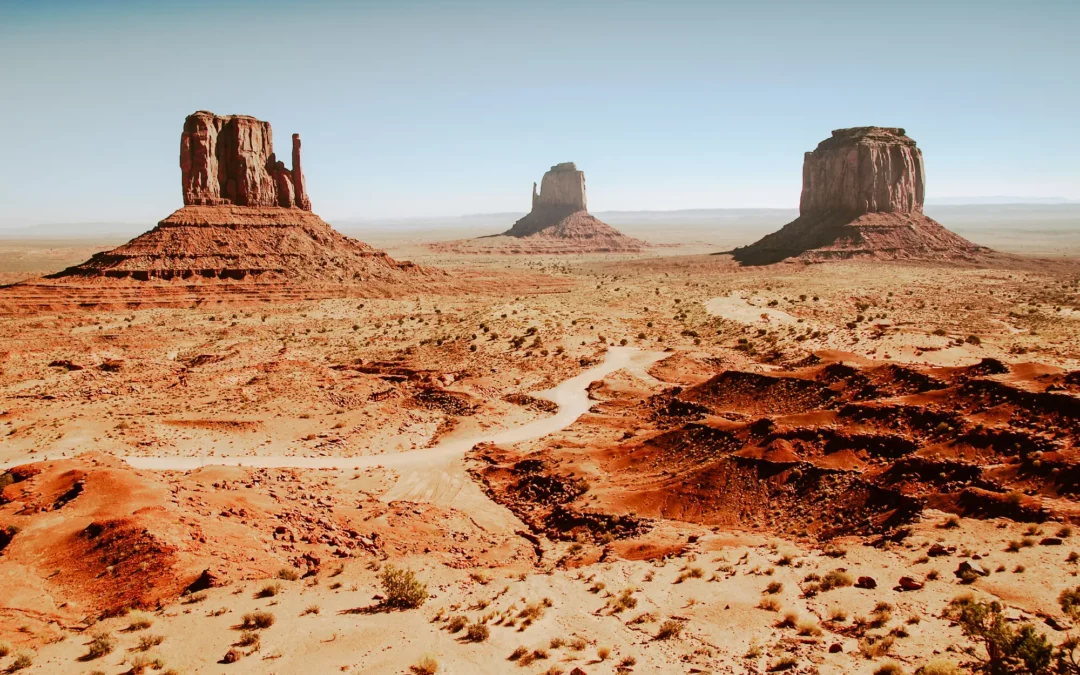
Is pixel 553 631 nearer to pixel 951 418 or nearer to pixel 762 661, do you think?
pixel 762 661

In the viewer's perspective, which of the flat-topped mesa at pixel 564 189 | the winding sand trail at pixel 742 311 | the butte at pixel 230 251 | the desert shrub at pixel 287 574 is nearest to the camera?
the desert shrub at pixel 287 574

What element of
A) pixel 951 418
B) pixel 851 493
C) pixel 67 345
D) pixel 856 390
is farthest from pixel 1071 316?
pixel 67 345

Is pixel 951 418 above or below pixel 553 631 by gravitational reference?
above

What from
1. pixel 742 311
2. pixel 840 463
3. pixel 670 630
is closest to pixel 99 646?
pixel 670 630

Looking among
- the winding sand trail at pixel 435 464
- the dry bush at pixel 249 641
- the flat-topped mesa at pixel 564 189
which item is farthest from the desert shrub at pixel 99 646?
the flat-topped mesa at pixel 564 189

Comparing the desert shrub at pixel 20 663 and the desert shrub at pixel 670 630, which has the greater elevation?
the desert shrub at pixel 20 663

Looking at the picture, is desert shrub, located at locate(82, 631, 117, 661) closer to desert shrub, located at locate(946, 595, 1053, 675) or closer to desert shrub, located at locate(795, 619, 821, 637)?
desert shrub, located at locate(795, 619, 821, 637)

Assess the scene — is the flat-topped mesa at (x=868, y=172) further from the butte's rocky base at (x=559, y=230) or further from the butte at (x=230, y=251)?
the butte at (x=230, y=251)
